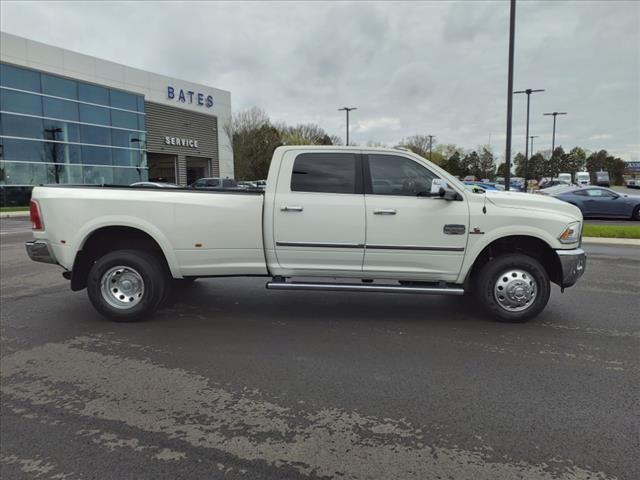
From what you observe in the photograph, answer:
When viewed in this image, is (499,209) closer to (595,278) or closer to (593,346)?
(593,346)

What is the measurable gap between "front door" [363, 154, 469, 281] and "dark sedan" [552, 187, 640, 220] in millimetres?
16402

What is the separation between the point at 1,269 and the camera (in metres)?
8.91

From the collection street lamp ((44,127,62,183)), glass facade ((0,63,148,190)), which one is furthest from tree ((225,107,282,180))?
street lamp ((44,127,62,183))

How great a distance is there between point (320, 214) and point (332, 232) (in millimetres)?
245

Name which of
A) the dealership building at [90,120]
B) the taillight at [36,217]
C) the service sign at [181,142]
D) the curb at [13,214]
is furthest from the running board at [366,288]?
the service sign at [181,142]

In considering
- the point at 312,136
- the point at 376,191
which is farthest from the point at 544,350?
the point at 312,136

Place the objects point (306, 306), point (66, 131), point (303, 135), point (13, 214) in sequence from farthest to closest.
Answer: point (303, 135) < point (66, 131) < point (13, 214) < point (306, 306)

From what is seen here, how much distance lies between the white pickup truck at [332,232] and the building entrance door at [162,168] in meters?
39.6

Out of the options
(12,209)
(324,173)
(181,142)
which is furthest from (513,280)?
(181,142)

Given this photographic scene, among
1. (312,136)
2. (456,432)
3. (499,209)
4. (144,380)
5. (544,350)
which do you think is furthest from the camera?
(312,136)

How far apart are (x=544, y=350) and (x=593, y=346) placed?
561mm

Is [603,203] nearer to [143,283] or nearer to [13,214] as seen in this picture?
[143,283]

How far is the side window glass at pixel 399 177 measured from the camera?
5.38 m

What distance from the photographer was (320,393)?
3.68m
